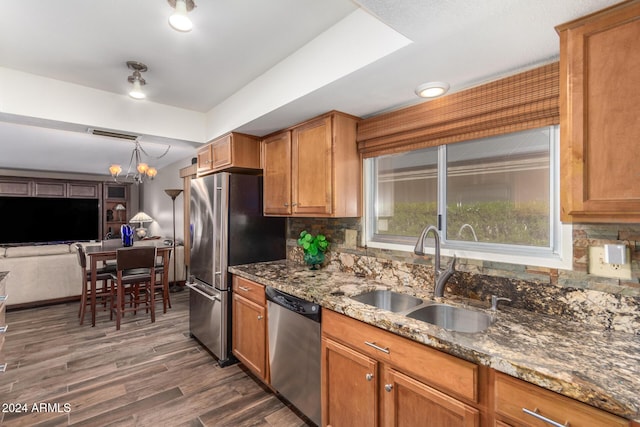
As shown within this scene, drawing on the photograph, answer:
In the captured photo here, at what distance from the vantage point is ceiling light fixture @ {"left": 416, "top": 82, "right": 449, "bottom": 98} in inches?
67.4

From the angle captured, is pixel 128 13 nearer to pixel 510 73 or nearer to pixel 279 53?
pixel 279 53

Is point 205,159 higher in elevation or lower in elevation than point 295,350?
higher

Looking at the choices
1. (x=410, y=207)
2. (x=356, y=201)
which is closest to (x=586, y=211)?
(x=410, y=207)

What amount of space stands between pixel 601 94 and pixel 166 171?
24.8 feet

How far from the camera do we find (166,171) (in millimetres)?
7070

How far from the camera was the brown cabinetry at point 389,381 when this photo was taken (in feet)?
→ 3.88

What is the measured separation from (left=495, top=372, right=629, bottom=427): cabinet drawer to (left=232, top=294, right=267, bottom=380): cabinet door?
64.1 inches

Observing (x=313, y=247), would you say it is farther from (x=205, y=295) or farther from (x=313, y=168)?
(x=205, y=295)

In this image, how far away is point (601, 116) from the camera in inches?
43.9

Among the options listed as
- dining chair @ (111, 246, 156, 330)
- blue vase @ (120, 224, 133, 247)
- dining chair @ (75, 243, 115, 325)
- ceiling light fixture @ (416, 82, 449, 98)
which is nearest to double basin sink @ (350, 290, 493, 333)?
ceiling light fixture @ (416, 82, 449, 98)

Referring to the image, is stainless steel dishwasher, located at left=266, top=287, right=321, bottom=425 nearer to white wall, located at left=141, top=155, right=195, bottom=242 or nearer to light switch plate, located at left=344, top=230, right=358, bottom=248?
light switch plate, located at left=344, top=230, right=358, bottom=248

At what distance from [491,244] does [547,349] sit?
760mm

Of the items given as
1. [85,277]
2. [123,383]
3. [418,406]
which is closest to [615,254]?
[418,406]

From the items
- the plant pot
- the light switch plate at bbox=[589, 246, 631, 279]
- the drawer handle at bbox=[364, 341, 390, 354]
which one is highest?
the light switch plate at bbox=[589, 246, 631, 279]
